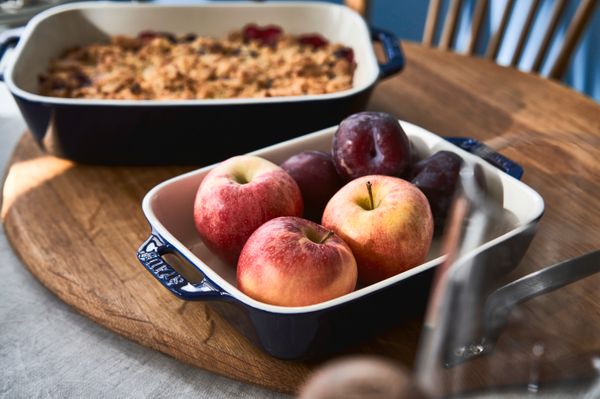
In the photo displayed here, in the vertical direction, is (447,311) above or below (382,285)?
above

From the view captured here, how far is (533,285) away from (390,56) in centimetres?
57

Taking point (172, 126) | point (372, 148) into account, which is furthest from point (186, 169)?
point (372, 148)

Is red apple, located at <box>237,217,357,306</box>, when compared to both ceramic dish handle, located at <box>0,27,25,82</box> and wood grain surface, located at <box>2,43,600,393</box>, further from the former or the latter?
ceramic dish handle, located at <box>0,27,25,82</box>

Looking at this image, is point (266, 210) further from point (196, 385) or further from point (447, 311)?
point (447, 311)

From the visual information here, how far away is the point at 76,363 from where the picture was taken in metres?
0.60

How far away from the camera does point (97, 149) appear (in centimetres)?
83

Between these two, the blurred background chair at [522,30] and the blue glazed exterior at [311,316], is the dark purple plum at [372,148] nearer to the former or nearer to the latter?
the blue glazed exterior at [311,316]

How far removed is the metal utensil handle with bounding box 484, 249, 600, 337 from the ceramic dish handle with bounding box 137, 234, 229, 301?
22cm

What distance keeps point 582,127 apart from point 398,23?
1224 mm

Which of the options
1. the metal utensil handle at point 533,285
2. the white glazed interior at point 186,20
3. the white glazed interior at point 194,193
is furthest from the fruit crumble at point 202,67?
the metal utensil handle at point 533,285

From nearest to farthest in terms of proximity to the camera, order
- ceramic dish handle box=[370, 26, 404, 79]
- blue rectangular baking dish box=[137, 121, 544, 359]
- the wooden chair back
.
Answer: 1. blue rectangular baking dish box=[137, 121, 544, 359]
2. ceramic dish handle box=[370, 26, 404, 79]
3. the wooden chair back

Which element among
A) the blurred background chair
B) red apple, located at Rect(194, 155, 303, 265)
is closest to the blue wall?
the blurred background chair

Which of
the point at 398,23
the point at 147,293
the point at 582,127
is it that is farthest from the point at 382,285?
the point at 398,23

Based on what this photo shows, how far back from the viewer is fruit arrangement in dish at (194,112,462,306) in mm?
525
